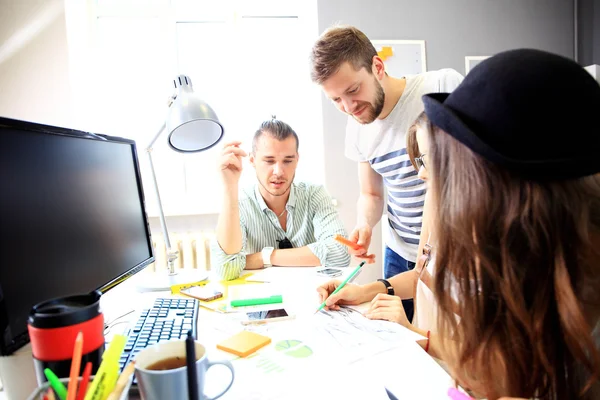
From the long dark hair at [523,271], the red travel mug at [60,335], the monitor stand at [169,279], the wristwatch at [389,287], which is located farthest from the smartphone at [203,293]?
the long dark hair at [523,271]

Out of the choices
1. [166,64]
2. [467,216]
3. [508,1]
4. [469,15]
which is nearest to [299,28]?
[166,64]

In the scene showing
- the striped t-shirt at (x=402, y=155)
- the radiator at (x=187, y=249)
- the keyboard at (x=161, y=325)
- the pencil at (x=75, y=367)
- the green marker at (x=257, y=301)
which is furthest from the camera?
the radiator at (x=187, y=249)

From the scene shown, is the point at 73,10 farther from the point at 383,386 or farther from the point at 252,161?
the point at 383,386

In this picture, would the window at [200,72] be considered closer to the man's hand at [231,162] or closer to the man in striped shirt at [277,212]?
the man in striped shirt at [277,212]

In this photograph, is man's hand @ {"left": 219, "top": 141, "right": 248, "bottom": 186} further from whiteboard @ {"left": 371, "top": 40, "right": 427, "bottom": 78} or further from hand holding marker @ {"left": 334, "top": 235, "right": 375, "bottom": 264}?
whiteboard @ {"left": 371, "top": 40, "right": 427, "bottom": 78}

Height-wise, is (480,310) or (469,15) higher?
(469,15)

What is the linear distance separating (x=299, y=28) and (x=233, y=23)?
0.50m

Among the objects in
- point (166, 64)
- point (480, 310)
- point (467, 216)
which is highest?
→ point (166, 64)

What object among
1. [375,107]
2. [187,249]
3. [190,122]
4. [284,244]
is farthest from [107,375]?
[187,249]

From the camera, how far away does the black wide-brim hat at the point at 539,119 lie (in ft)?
1.43

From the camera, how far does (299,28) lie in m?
2.87

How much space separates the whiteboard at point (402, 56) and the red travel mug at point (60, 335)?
2.53 metres

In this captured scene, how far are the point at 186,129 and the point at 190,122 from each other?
0.04m

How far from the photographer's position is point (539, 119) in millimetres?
437
